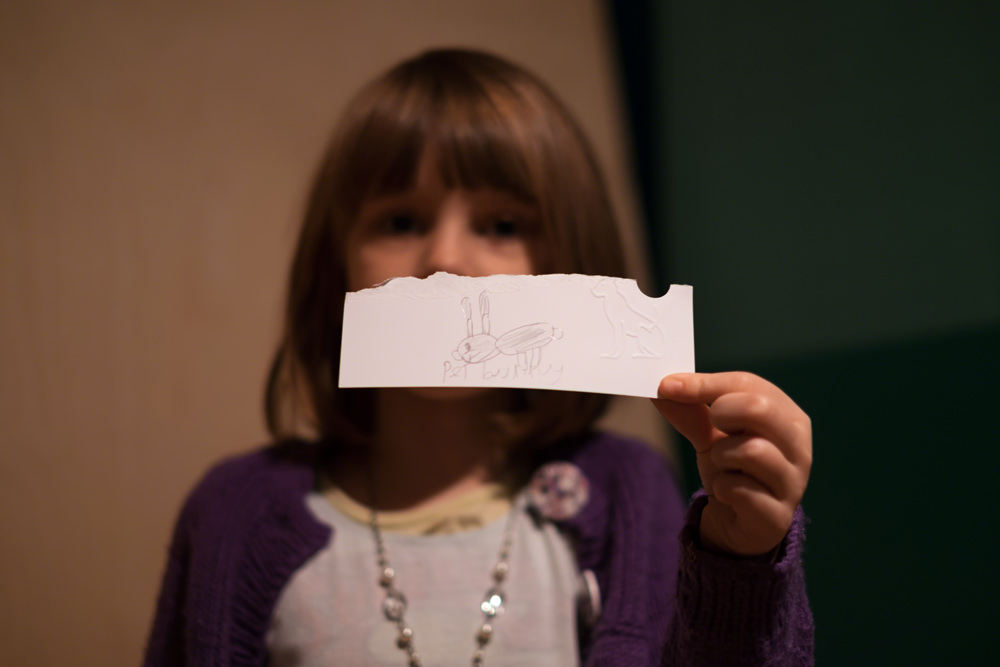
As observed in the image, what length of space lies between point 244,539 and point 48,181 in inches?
15.9

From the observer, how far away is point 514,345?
0.36 meters

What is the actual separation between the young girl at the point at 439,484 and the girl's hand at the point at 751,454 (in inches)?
3.5

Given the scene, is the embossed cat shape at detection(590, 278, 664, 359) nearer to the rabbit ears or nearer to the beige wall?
the rabbit ears

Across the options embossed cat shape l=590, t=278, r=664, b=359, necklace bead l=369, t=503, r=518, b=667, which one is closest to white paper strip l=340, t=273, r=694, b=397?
embossed cat shape l=590, t=278, r=664, b=359

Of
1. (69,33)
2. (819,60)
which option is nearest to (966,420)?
(819,60)

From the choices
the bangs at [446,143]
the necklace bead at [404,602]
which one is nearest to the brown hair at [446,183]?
the bangs at [446,143]

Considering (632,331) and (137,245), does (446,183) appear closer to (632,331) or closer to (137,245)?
(632,331)

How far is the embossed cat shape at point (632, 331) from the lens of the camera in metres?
0.35

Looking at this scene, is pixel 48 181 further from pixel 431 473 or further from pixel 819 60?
pixel 819 60

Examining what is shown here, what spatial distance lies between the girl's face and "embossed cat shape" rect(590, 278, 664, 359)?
0.48 ft

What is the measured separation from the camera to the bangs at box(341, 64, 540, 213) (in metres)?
0.50

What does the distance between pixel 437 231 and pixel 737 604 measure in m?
0.34

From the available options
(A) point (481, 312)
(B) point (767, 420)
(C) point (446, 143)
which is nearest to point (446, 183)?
(C) point (446, 143)

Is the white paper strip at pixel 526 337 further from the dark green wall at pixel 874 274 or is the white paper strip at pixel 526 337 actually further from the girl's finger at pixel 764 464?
the dark green wall at pixel 874 274
